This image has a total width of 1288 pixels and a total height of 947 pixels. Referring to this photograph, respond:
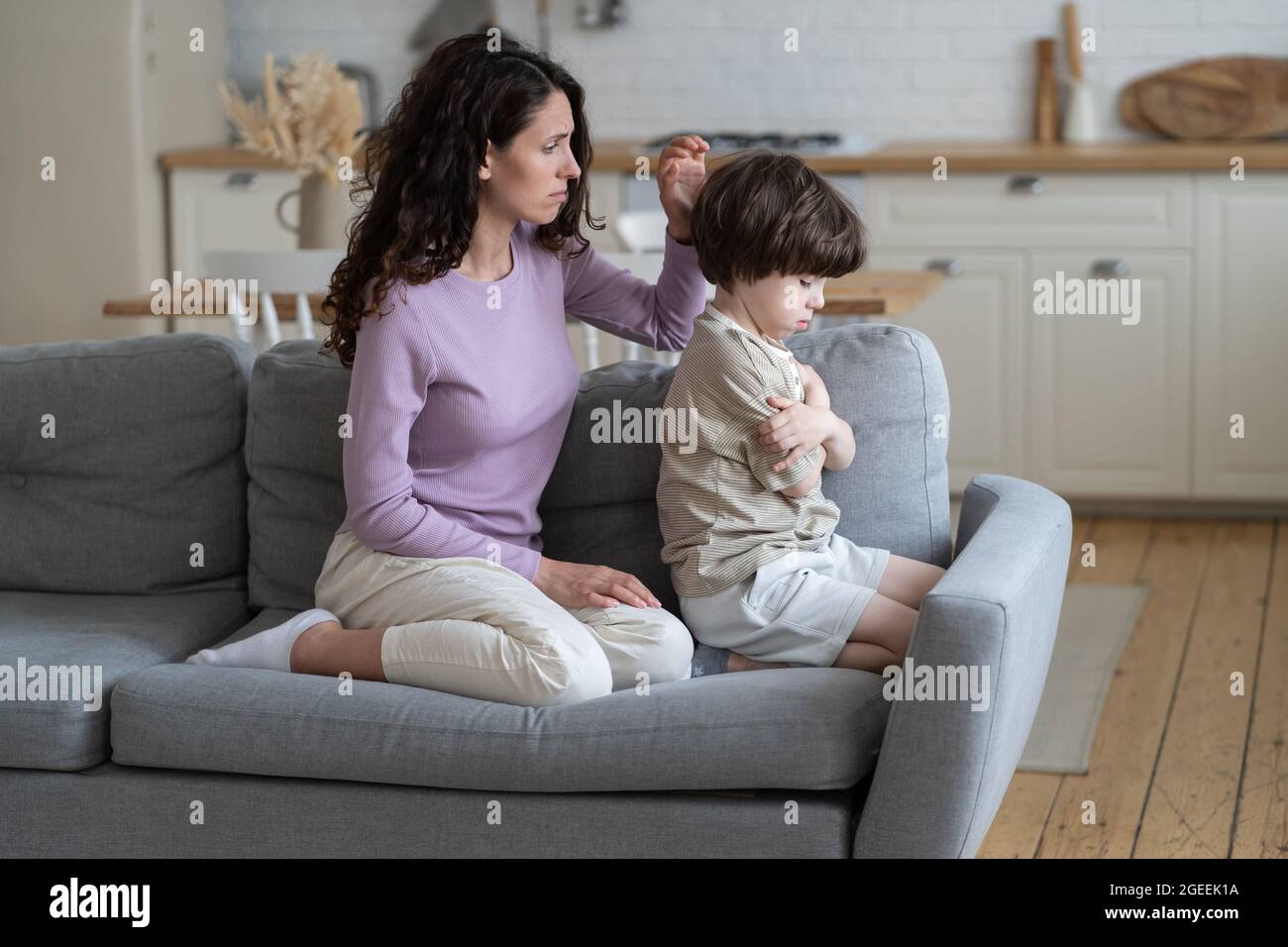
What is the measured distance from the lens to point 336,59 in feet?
16.8

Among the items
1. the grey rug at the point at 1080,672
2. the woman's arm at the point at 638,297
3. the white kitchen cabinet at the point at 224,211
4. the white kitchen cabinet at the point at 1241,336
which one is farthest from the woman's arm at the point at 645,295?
the white kitchen cabinet at the point at 224,211

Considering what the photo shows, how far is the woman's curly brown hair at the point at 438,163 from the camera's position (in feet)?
6.95

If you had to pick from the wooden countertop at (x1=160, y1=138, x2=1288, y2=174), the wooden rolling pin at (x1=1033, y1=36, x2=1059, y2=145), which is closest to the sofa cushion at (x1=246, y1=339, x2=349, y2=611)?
the wooden countertop at (x1=160, y1=138, x2=1288, y2=174)

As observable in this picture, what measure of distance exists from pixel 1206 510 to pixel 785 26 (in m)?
1.82

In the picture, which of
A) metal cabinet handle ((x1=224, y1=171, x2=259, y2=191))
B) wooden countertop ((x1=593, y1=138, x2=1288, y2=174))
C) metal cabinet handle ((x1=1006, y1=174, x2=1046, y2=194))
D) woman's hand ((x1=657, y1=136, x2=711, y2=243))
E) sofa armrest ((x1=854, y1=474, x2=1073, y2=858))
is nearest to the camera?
sofa armrest ((x1=854, y1=474, x2=1073, y2=858))

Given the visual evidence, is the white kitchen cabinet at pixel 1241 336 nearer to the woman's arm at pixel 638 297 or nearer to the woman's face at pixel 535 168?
the woman's arm at pixel 638 297

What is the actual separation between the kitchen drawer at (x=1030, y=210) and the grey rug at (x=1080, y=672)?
3.22ft

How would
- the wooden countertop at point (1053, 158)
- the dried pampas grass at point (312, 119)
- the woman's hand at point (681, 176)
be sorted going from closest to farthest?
the woman's hand at point (681, 176) → the dried pampas grass at point (312, 119) → the wooden countertop at point (1053, 158)

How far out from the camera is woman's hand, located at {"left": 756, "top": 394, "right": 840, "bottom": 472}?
2.05 m

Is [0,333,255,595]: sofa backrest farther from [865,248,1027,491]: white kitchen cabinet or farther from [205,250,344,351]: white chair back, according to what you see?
[865,248,1027,491]: white kitchen cabinet

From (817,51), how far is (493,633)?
129 inches

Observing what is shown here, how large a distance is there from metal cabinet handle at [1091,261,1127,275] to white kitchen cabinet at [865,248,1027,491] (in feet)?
0.61
